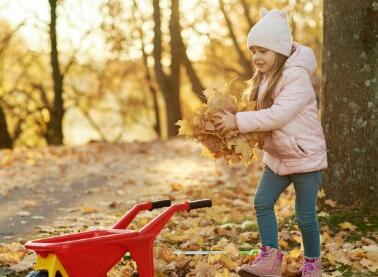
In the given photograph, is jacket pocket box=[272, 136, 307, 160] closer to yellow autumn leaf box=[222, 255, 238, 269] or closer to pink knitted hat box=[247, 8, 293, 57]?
pink knitted hat box=[247, 8, 293, 57]

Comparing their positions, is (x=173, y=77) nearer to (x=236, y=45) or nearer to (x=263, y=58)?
(x=236, y=45)

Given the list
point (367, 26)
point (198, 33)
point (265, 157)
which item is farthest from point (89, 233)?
point (198, 33)

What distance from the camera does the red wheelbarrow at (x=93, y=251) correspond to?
3.57 meters

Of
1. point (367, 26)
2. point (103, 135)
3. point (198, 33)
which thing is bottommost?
point (103, 135)

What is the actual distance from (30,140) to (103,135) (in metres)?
8.96

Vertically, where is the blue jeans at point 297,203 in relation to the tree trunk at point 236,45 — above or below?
below

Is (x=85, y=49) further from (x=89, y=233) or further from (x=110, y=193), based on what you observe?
(x=89, y=233)

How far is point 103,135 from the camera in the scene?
1340 inches

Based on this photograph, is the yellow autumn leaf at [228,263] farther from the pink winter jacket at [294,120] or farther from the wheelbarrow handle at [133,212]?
the pink winter jacket at [294,120]

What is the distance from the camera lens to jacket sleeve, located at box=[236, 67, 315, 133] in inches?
159

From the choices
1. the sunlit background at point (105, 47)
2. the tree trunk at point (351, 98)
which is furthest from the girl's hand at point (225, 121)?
the sunlit background at point (105, 47)

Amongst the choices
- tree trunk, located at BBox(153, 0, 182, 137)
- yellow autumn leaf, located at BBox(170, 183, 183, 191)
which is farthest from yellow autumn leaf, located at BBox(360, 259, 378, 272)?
tree trunk, located at BBox(153, 0, 182, 137)

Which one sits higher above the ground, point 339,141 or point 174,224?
point 339,141

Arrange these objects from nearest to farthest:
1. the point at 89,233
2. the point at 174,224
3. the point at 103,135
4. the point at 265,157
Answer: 1. the point at 89,233
2. the point at 265,157
3. the point at 174,224
4. the point at 103,135
